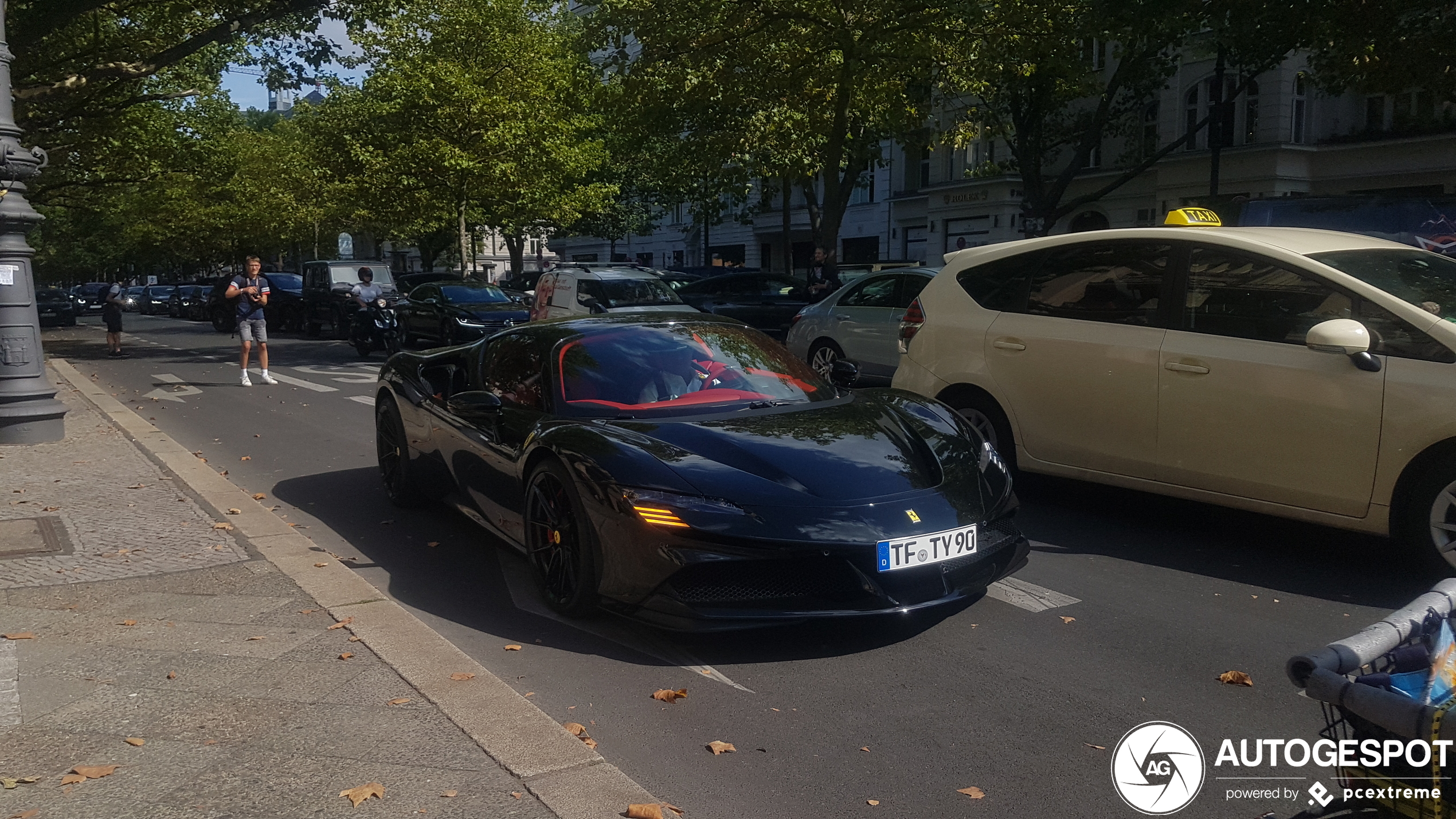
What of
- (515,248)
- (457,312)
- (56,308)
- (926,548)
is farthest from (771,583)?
(515,248)

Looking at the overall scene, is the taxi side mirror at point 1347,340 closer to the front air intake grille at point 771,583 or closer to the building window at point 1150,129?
the front air intake grille at point 771,583

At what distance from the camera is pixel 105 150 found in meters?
30.5

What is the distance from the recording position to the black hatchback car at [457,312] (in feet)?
66.5

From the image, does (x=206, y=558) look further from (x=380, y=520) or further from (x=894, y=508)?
(x=894, y=508)

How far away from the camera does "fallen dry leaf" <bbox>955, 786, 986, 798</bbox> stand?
3543 mm

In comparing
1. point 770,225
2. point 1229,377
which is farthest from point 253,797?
→ point 770,225

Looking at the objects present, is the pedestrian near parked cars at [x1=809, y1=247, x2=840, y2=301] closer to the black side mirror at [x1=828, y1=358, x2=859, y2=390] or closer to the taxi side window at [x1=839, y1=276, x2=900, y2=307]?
the taxi side window at [x1=839, y1=276, x2=900, y2=307]

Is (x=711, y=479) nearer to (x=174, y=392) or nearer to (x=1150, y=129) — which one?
(x=174, y=392)

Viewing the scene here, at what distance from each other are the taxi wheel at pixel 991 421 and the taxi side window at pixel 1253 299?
4.43ft

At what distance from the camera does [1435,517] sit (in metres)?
5.46

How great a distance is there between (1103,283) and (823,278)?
1512cm

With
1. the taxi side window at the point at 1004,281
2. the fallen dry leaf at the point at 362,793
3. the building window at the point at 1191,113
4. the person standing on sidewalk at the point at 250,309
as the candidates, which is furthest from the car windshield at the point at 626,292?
the building window at the point at 1191,113

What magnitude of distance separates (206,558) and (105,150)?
93.4 ft

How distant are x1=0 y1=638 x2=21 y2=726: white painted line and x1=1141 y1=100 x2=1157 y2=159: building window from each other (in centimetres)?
3619
